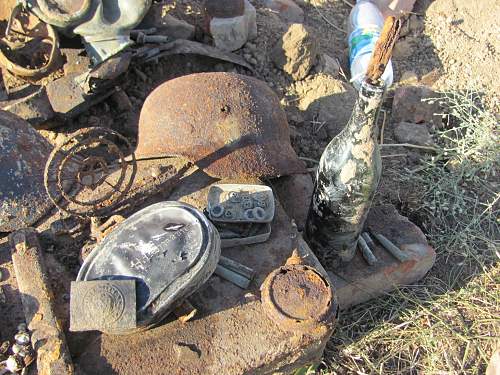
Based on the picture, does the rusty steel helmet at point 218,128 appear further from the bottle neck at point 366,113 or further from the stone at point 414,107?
the stone at point 414,107

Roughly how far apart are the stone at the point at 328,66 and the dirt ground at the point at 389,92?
47 millimetres

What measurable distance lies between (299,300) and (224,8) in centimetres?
259

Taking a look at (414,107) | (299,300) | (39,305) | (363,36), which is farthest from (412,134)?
(39,305)

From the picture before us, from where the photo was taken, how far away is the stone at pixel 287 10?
14.6ft

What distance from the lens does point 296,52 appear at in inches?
146

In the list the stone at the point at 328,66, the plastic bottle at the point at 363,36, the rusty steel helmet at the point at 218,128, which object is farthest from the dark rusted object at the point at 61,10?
the plastic bottle at the point at 363,36

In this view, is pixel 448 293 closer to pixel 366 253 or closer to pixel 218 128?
pixel 366 253

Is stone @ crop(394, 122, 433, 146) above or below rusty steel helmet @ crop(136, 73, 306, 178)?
below

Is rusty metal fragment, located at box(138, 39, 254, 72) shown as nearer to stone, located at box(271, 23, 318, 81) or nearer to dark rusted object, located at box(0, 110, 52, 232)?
stone, located at box(271, 23, 318, 81)

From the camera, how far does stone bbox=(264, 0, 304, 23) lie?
14.6 feet

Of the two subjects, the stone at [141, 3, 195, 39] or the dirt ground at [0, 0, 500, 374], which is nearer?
the dirt ground at [0, 0, 500, 374]

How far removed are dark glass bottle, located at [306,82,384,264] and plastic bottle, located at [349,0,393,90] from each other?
5.66ft

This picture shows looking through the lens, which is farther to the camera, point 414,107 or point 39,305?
point 414,107

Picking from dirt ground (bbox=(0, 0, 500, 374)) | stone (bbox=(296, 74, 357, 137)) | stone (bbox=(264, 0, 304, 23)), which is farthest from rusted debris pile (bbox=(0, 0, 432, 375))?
stone (bbox=(264, 0, 304, 23))
